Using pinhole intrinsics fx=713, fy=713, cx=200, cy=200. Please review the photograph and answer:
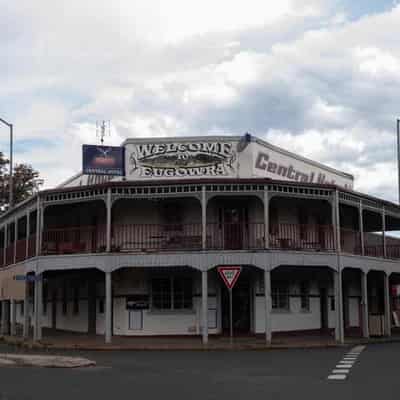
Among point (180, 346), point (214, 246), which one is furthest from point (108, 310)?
point (214, 246)

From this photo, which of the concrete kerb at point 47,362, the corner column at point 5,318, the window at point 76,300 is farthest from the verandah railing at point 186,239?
the concrete kerb at point 47,362

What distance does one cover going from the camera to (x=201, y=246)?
86.0ft

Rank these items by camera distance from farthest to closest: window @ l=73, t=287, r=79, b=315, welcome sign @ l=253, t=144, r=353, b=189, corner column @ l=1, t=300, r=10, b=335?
corner column @ l=1, t=300, r=10, b=335, window @ l=73, t=287, r=79, b=315, welcome sign @ l=253, t=144, r=353, b=189

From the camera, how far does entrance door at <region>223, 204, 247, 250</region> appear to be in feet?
88.3

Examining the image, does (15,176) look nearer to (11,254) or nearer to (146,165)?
(11,254)

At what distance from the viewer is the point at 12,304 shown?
32688 mm

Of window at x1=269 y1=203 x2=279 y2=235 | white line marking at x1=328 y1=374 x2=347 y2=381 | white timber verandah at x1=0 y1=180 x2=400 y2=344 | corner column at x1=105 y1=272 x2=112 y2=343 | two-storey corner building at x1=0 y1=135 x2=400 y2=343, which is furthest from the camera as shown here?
window at x1=269 y1=203 x2=279 y2=235

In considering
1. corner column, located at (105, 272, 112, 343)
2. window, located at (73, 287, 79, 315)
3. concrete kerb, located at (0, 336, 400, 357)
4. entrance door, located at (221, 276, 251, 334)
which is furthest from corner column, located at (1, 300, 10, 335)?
entrance door, located at (221, 276, 251, 334)

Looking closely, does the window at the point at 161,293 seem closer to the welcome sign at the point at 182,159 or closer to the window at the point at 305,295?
the welcome sign at the point at 182,159

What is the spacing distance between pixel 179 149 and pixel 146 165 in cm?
144

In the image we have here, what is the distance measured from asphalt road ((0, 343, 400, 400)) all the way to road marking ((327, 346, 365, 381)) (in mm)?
161

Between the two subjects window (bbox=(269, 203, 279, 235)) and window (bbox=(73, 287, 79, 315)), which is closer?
window (bbox=(269, 203, 279, 235))

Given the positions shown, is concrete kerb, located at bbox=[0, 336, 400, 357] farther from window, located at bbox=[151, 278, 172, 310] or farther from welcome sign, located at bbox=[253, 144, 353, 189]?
welcome sign, located at bbox=[253, 144, 353, 189]

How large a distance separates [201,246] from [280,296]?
474 centimetres
